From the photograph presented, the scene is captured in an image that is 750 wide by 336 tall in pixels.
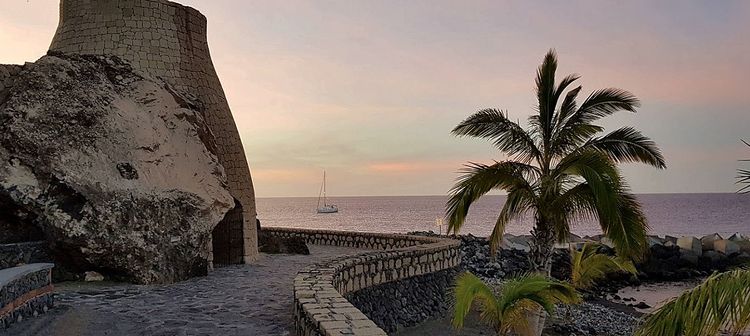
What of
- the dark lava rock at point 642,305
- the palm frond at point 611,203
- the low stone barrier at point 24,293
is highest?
the palm frond at point 611,203

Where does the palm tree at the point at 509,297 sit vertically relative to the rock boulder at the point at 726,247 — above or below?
above

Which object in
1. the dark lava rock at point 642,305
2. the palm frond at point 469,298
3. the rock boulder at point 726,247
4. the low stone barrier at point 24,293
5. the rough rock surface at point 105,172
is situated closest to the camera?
the low stone barrier at point 24,293

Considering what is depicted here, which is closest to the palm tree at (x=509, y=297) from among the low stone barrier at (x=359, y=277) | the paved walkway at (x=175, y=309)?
the low stone barrier at (x=359, y=277)

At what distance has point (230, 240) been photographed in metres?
15.6

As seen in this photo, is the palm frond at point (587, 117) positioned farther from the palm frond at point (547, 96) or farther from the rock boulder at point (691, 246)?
the rock boulder at point (691, 246)

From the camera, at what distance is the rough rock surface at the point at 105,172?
10.7m

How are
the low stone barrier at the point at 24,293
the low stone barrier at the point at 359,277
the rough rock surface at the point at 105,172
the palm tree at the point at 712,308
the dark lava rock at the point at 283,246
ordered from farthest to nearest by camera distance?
the dark lava rock at the point at 283,246 < the rough rock surface at the point at 105,172 < the low stone barrier at the point at 24,293 < the low stone barrier at the point at 359,277 < the palm tree at the point at 712,308

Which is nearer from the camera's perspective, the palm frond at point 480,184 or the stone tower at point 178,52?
the palm frond at point 480,184

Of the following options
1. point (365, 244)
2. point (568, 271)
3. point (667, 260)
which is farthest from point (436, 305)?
point (667, 260)

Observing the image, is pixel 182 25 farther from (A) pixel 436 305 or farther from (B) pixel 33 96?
(A) pixel 436 305

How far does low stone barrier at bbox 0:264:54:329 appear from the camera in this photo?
6.88m

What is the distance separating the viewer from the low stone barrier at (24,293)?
6.88m

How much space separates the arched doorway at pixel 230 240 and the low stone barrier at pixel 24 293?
6.87 meters

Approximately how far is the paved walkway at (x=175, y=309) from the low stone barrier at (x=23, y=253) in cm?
81
